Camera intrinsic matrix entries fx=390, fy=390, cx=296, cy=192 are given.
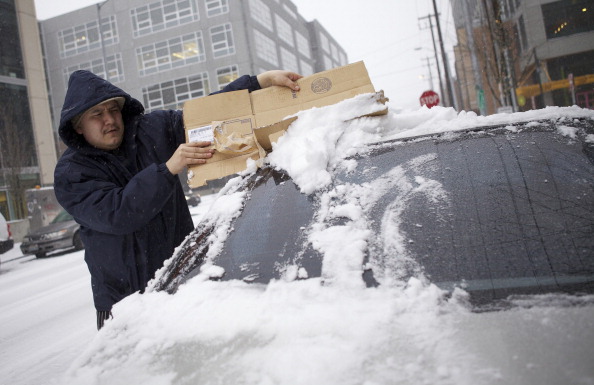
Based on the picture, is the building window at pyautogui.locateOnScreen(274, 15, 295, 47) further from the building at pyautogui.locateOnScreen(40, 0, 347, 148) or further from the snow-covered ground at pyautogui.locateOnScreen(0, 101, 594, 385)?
the snow-covered ground at pyautogui.locateOnScreen(0, 101, 594, 385)

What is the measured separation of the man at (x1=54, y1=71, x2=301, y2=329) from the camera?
72.7 inches

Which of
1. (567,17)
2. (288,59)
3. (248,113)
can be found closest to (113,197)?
(248,113)

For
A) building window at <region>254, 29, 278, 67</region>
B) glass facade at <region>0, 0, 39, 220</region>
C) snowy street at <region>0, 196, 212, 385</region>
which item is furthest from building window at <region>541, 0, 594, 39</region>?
glass facade at <region>0, 0, 39, 220</region>

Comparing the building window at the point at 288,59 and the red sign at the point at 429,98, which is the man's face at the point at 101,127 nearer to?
the red sign at the point at 429,98

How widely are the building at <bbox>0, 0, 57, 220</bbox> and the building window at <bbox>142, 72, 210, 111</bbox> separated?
35.6ft

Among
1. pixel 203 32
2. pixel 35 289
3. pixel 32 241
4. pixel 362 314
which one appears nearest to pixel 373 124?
pixel 362 314

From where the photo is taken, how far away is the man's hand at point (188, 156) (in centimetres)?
190

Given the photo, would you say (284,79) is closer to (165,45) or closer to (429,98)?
(429,98)

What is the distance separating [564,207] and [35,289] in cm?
810

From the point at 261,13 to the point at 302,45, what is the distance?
1273 centimetres

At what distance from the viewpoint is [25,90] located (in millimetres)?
21406

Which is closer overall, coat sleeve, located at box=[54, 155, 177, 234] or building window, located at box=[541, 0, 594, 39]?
coat sleeve, located at box=[54, 155, 177, 234]

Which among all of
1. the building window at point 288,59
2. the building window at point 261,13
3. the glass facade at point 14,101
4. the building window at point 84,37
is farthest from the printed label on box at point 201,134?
the building window at point 288,59

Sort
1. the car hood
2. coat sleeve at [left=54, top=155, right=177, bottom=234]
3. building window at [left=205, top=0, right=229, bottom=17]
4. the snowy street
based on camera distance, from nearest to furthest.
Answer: coat sleeve at [left=54, top=155, right=177, bottom=234]
the snowy street
the car hood
building window at [left=205, top=0, right=229, bottom=17]
